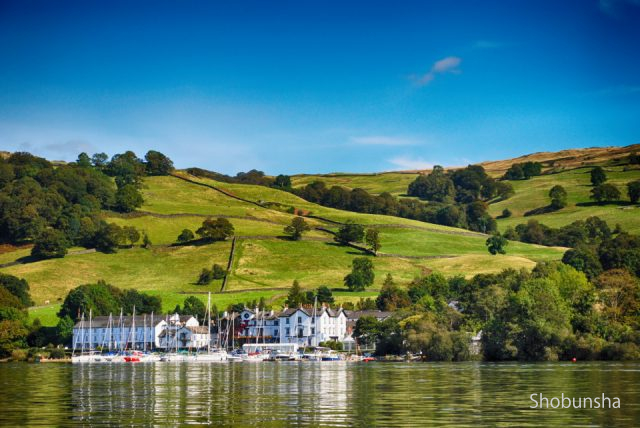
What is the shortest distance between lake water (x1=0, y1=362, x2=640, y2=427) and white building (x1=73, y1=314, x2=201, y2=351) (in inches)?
3125

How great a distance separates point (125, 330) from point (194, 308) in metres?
13.6

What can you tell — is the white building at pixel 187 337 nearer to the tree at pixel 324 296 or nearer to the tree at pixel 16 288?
the tree at pixel 324 296

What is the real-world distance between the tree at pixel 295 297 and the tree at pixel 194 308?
53.1ft

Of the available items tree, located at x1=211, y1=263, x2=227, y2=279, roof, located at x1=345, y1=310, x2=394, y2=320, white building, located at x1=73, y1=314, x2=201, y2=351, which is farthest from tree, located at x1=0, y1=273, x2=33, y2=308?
roof, located at x1=345, y1=310, x2=394, y2=320

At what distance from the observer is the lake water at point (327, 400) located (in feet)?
127

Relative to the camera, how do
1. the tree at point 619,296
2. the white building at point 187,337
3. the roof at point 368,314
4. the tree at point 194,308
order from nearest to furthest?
the tree at point 619,296
the roof at point 368,314
the white building at point 187,337
the tree at point 194,308

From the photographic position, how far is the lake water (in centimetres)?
3881

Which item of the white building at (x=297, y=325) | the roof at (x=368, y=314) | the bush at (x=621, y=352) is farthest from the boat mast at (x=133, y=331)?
the bush at (x=621, y=352)

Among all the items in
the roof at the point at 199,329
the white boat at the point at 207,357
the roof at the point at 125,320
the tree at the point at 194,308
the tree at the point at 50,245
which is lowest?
the white boat at the point at 207,357

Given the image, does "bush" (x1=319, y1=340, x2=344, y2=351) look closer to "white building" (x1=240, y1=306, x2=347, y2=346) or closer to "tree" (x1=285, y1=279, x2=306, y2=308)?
"white building" (x1=240, y1=306, x2=347, y2=346)

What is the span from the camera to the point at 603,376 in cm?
6675

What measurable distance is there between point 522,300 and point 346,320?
2617 inches

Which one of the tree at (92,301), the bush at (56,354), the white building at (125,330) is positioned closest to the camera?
the bush at (56,354)

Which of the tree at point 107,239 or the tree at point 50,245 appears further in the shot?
the tree at point 107,239
